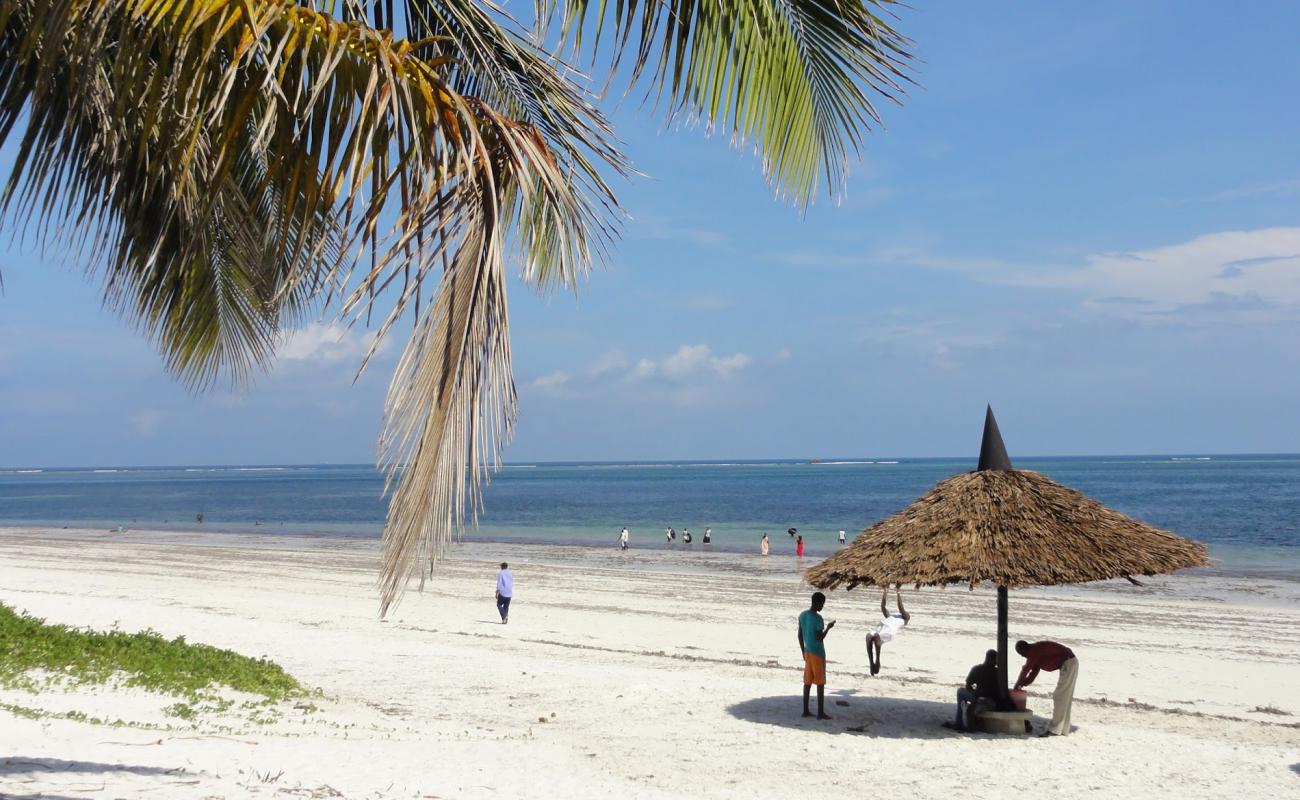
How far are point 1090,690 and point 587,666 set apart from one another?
611 centimetres

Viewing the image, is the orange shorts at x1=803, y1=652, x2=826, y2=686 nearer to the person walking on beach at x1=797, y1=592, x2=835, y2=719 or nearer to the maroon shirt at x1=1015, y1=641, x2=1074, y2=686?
the person walking on beach at x1=797, y1=592, x2=835, y2=719

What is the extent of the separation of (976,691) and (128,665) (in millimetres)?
7951

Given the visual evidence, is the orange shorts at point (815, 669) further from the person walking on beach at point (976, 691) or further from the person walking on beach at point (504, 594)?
the person walking on beach at point (504, 594)

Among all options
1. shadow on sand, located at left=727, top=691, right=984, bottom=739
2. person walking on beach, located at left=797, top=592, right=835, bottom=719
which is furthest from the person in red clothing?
person walking on beach, located at left=797, top=592, right=835, bottom=719

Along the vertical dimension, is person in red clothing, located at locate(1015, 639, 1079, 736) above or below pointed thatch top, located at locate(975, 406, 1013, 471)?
below

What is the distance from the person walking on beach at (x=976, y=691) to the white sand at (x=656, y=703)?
30 cm

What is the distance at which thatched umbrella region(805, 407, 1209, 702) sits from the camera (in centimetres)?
888

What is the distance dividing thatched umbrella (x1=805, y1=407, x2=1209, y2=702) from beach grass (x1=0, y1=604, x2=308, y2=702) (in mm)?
5533

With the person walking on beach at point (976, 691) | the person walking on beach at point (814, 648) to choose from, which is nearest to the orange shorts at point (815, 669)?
the person walking on beach at point (814, 648)

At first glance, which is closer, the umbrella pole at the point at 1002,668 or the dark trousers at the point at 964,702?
the umbrella pole at the point at 1002,668

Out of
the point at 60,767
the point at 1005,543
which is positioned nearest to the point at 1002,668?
the point at 1005,543

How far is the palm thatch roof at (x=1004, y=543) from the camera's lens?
8867mm

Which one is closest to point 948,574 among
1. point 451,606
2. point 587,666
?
point 587,666

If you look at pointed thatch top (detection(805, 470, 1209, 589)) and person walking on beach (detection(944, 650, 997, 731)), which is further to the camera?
person walking on beach (detection(944, 650, 997, 731))
